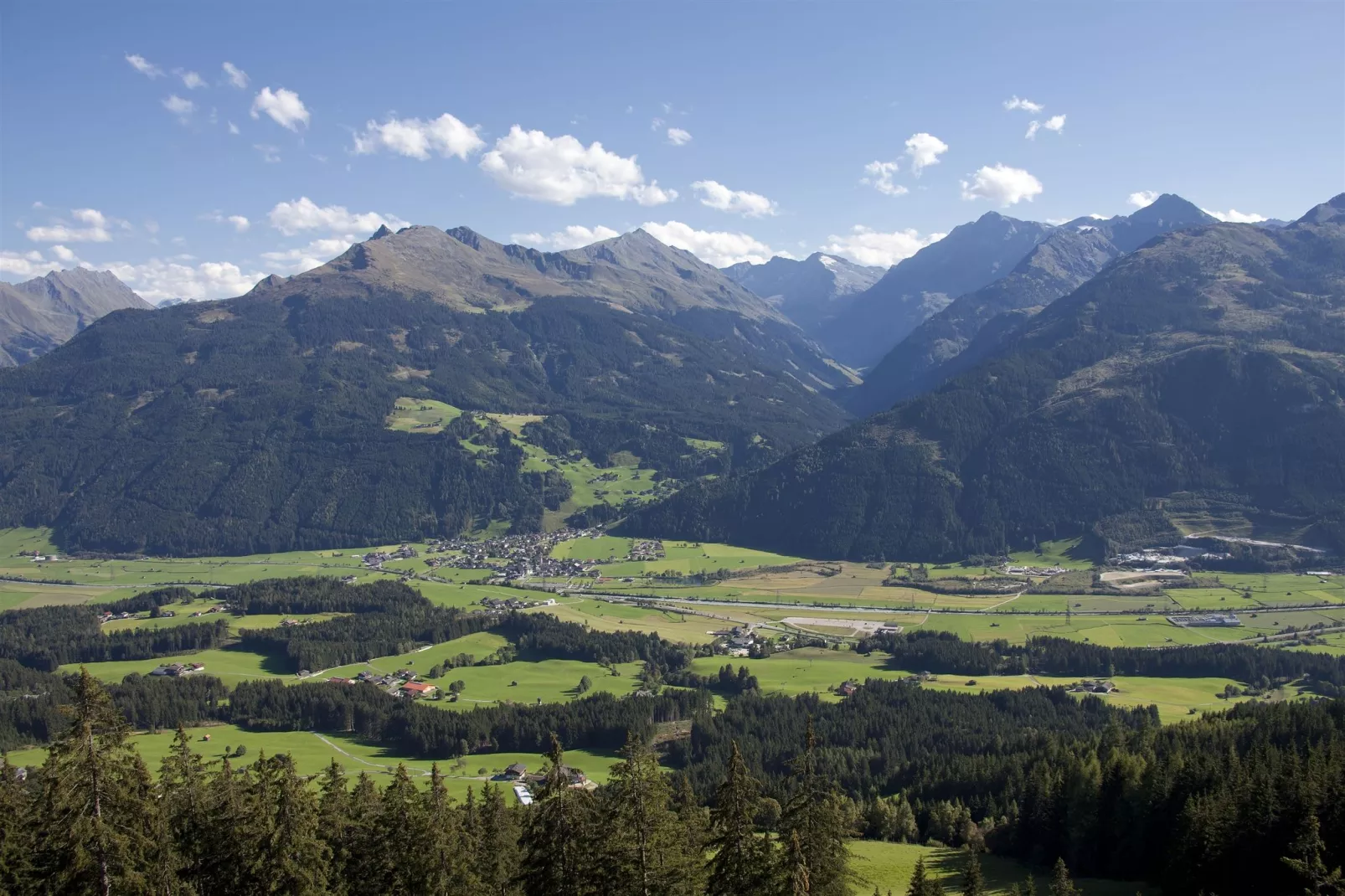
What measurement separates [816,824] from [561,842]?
900 centimetres

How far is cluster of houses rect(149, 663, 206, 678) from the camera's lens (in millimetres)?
128300

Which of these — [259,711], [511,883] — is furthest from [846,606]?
[511,883]

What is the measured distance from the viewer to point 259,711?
4488 inches

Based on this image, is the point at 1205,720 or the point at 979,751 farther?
the point at 979,751

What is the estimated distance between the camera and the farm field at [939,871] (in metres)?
55.2

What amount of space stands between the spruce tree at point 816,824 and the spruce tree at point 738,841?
41.5 inches

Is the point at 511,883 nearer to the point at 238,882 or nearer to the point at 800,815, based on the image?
the point at 238,882

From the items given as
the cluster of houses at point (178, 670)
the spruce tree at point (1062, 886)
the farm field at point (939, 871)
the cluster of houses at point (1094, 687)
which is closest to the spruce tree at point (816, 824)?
the spruce tree at point (1062, 886)

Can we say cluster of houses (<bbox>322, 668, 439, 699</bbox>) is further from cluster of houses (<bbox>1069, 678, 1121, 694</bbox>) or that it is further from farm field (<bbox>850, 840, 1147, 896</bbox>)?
cluster of houses (<bbox>1069, 678, 1121, 694</bbox>)

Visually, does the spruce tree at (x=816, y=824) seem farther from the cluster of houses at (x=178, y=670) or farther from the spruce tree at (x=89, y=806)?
the cluster of houses at (x=178, y=670)

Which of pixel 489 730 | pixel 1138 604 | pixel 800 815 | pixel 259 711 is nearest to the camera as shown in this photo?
pixel 800 815

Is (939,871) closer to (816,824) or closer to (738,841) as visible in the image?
(738,841)

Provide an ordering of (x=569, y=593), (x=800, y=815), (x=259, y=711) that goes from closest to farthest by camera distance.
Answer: (x=800, y=815) < (x=259, y=711) < (x=569, y=593)

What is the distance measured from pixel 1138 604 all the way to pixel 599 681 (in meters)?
95.1
